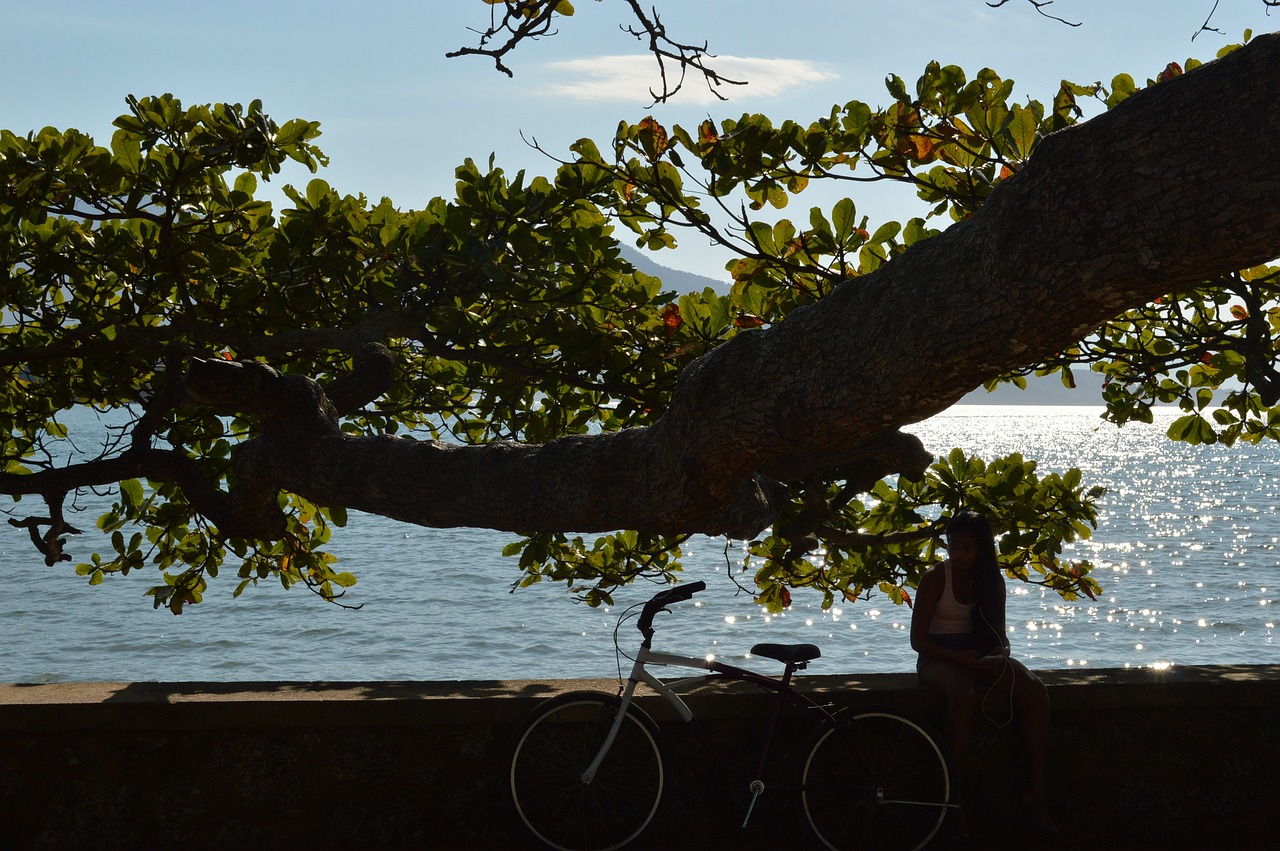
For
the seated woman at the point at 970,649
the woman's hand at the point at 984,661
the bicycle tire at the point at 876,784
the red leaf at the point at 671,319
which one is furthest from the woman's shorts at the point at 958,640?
the red leaf at the point at 671,319

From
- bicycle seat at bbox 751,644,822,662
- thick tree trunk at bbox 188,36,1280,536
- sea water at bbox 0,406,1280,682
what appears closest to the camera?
thick tree trunk at bbox 188,36,1280,536

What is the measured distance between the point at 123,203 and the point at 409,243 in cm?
136

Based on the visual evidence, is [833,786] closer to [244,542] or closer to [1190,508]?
[244,542]

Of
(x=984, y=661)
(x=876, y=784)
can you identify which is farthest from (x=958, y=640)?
(x=876, y=784)

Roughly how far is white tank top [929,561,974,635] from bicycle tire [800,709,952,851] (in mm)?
476

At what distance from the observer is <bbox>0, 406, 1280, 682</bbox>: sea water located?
20.3m

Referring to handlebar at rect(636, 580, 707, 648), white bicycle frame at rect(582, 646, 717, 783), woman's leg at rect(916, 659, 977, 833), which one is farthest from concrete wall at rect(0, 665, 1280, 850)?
handlebar at rect(636, 580, 707, 648)

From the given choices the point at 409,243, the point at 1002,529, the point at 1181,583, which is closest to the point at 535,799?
the point at 409,243

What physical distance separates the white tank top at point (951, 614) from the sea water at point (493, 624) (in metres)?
12.9

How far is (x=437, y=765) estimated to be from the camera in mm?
4441

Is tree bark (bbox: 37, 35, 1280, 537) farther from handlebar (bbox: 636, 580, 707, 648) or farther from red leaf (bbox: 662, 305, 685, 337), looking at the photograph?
red leaf (bbox: 662, 305, 685, 337)

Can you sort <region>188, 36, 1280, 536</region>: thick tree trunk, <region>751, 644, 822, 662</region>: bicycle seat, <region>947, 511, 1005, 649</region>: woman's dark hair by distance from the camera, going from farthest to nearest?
<region>947, 511, 1005, 649</region>: woman's dark hair
<region>751, 644, 822, 662</region>: bicycle seat
<region>188, 36, 1280, 536</region>: thick tree trunk

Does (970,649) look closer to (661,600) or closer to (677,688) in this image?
(677,688)

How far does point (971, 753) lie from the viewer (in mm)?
4590
